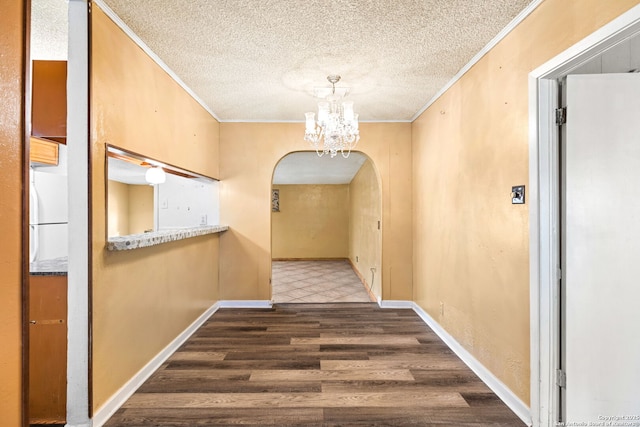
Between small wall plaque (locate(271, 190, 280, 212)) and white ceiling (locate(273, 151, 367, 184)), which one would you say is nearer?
white ceiling (locate(273, 151, 367, 184))

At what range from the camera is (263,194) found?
13.0ft

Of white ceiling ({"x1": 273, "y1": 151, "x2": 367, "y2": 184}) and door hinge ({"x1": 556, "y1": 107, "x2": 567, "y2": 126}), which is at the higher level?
white ceiling ({"x1": 273, "y1": 151, "x2": 367, "y2": 184})

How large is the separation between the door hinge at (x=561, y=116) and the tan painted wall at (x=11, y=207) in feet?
8.52

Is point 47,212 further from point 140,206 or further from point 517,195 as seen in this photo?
point 140,206

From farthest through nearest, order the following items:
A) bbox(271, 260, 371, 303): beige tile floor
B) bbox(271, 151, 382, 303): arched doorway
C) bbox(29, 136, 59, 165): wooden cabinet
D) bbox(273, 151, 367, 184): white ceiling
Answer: bbox(273, 151, 367, 184): white ceiling < bbox(271, 151, 382, 303): arched doorway < bbox(271, 260, 371, 303): beige tile floor < bbox(29, 136, 59, 165): wooden cabinet

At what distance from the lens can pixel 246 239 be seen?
3.96 meters

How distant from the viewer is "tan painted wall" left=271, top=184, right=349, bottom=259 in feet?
28.8

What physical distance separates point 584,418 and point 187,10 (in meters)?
3.27

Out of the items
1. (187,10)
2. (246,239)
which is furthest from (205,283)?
(187,10)

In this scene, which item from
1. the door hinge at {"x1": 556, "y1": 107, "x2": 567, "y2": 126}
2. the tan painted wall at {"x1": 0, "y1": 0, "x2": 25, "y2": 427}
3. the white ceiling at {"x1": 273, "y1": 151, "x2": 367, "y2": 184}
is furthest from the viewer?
the white ceiling at {"x1": 273, "y1": 151, "x2": 367, "y2": 184}

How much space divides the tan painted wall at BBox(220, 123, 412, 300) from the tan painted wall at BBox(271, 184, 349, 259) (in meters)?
4.85

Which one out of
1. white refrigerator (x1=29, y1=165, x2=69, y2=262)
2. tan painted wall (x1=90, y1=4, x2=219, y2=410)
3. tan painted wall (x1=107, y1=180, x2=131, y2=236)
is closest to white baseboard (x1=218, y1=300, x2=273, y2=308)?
tan painted wall (x1=90, y1=4, x2=219, y2=410)

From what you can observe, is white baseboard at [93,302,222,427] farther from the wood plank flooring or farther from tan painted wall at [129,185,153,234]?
tan painted wall at [129,185,153,234]

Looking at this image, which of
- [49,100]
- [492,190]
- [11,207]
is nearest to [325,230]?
[492,190]
